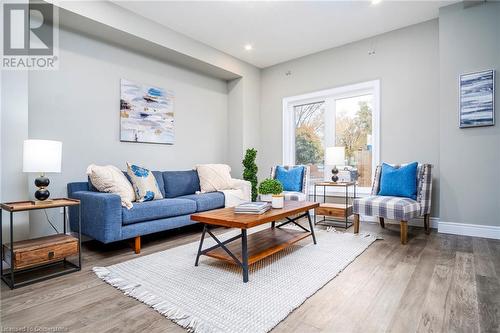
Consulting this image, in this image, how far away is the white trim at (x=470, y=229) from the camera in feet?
10.6

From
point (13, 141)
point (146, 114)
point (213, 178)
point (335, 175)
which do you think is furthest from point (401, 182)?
point (13, 141)

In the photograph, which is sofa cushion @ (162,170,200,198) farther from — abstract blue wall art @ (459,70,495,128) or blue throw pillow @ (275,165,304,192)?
abstract blue wall art @ (459,70,495,128)

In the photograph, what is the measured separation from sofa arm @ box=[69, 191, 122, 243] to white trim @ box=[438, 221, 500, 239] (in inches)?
151

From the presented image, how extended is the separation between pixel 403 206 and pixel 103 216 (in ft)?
10.2

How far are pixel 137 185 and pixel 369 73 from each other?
3808mm

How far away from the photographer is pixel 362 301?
1790mm

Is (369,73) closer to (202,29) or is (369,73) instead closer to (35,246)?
(202,29)

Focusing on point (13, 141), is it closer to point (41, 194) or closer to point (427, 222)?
point (41, 194)

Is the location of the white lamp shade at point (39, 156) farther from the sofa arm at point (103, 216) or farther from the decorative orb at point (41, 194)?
the sofa arm at point (103, 216)

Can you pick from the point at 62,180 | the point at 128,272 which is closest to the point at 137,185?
the point at 62,180

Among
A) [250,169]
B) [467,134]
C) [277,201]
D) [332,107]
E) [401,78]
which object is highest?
[401,78]

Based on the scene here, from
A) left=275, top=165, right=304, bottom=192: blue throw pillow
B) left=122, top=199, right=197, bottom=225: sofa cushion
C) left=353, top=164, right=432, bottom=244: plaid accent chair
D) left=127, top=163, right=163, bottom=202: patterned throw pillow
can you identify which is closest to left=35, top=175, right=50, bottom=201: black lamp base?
left=122, top=199, right=197, bottom=225: sofa cushion

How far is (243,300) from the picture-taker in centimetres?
179

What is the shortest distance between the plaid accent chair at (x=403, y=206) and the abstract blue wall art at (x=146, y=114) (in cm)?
300
